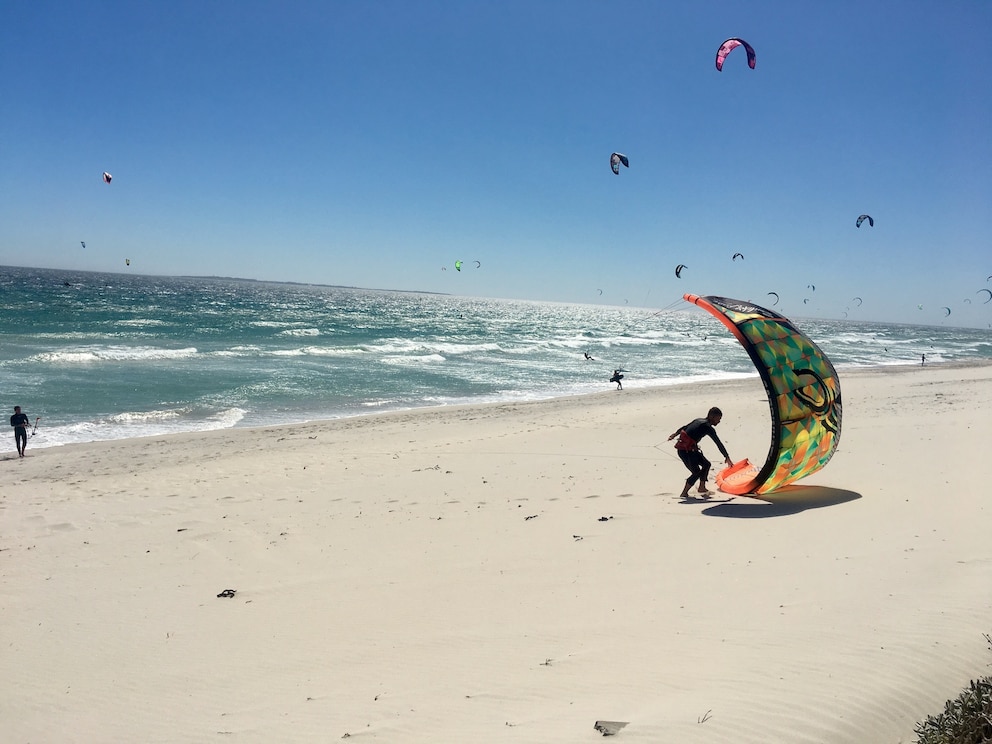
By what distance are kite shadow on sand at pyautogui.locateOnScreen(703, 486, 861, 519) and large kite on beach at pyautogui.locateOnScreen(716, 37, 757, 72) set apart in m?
7.95

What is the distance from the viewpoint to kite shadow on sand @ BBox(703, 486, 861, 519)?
7.21 metres

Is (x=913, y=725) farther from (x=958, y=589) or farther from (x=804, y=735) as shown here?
(x=958, y=589)

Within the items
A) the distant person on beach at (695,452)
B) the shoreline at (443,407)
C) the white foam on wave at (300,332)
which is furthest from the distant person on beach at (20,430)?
the white foam on wave at (300,332)

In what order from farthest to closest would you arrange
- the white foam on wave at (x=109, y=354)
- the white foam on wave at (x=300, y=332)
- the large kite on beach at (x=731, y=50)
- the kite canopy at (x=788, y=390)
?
the white foam on wave at (x=300, y=332) → the white foam on wave at (x=109, y=354) → the large kite on beach at (x=731, y=50) → the kite canopy at (x=788, y=390)

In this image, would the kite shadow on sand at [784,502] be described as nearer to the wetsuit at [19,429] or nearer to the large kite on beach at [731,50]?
the large kite on beach at [731,50]

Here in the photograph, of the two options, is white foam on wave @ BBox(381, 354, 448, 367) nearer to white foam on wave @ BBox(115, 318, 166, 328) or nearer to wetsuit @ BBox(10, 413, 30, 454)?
wetsuit @ BBox(10, 413, 30, 454)

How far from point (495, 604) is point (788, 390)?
4.21 m

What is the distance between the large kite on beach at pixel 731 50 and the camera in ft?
39.1

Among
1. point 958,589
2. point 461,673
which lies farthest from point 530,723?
point 958,589

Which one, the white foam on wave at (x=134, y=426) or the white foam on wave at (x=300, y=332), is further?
the white foam on wave at (x=300, y=332)

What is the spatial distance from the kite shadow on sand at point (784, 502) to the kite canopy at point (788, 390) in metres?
0.18

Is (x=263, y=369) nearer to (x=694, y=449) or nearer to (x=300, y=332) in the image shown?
(x=300, y=332)

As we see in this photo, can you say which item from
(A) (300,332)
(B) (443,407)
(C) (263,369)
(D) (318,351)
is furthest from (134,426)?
(A) (300,332)

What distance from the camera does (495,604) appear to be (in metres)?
5.18
